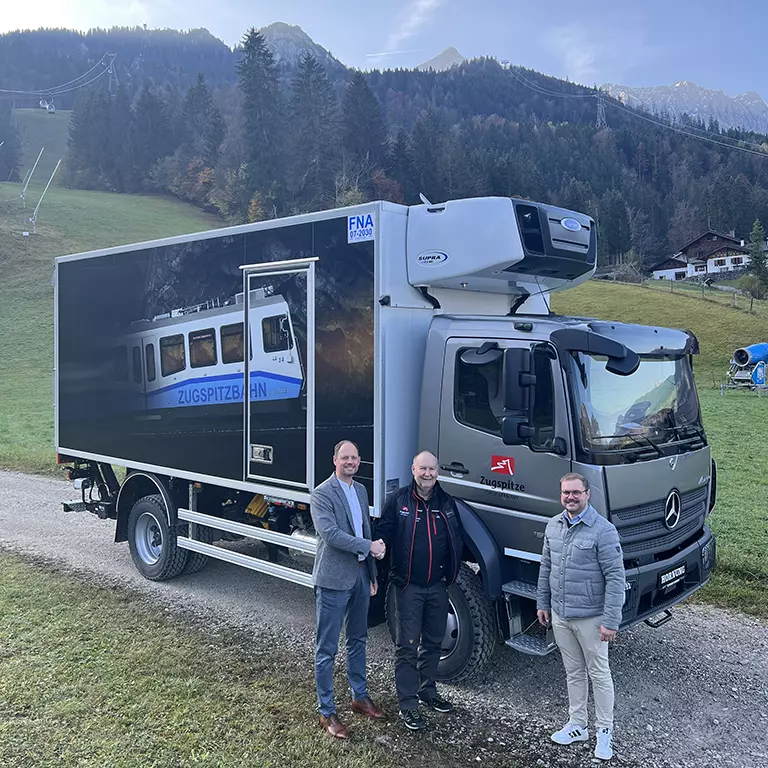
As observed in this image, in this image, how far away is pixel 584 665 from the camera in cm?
464

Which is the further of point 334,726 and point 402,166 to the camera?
point 402,166

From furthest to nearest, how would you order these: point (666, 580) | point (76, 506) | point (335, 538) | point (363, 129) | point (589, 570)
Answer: point (363, 129) → point (76, 506) → point (666, 580) → point (335, 538) → point (589, 570)

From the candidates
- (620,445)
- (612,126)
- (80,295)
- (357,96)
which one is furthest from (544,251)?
(612,126)

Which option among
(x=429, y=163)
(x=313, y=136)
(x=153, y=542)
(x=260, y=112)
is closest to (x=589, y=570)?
(x=153, y=542)

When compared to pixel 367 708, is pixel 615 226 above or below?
above

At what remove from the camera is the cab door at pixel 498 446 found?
502 centimetres

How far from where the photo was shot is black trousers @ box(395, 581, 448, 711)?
489 centimetres

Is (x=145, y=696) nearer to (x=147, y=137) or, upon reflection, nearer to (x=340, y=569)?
(x=340, y=569)

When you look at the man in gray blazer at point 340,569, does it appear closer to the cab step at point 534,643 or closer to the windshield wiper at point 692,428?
the cab step at point 534,643

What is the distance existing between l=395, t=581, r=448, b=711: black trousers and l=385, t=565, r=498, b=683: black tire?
0.40m

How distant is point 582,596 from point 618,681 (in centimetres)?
172

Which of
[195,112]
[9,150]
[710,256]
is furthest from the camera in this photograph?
[195,112]

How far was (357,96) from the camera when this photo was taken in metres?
76.9

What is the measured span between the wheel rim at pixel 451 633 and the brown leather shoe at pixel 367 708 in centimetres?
75
